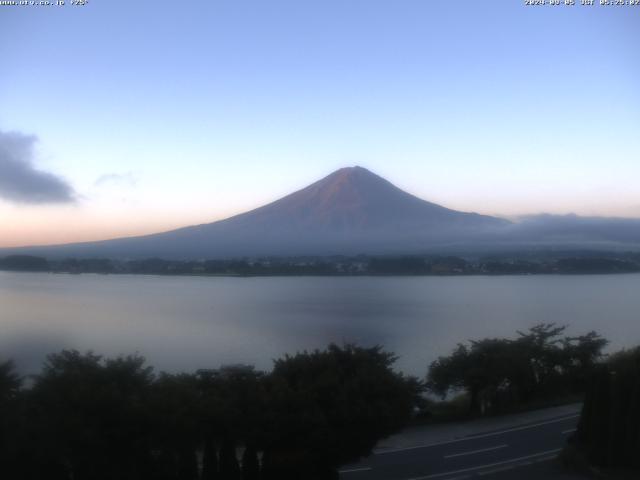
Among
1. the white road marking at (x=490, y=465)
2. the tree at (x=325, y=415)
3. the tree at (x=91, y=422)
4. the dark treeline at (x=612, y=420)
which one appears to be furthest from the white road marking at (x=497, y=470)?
the tree at (x=91, y=422)

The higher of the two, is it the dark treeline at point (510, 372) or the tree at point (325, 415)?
the tree at point (325, 415)

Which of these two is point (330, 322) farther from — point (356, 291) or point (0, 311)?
point (356, 291)

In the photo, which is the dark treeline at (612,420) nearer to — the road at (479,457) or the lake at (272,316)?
the road at (479,457)

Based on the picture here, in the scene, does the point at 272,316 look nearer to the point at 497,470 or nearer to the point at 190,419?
the point at 497,470

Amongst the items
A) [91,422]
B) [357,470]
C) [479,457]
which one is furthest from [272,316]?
[91,422]

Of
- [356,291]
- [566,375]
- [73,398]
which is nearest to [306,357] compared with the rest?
[73,398]

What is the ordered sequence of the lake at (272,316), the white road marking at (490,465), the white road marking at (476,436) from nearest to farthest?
1. the white road marking at (490,465)
2. the white road marking at (476,436)
3. the lake at (272,316)
